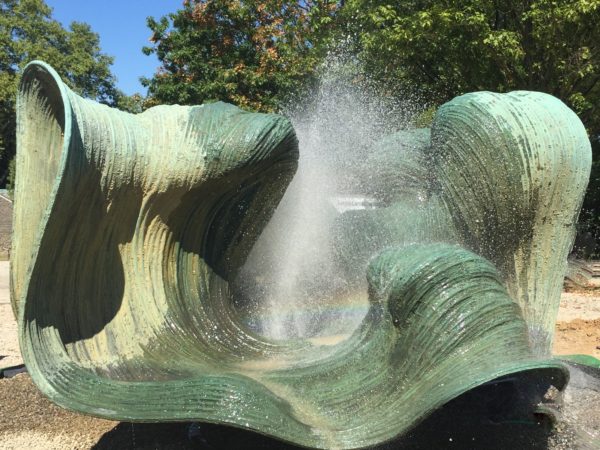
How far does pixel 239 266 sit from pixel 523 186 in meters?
1.85

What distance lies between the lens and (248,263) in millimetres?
4582

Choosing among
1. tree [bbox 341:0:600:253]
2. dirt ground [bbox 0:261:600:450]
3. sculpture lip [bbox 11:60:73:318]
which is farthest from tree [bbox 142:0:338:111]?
sculpture lip [bbox 11:60:73:318]

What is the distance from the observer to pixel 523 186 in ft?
12.1

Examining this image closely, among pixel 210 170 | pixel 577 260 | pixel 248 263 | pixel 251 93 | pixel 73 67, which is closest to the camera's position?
pixel 210 170

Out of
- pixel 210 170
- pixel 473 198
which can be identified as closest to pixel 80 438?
pixel 210 170

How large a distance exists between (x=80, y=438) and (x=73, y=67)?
27.7 m

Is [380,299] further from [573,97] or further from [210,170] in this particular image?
[573,97]

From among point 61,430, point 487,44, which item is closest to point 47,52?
point 487,44

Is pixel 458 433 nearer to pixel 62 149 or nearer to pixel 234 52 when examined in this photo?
pixel 62 149

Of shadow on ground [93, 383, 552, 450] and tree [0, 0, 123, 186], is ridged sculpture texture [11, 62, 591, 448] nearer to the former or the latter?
shadow on ground [93, 383, 552, 450]

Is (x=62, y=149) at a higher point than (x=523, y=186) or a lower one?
higher

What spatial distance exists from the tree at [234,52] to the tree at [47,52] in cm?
1262

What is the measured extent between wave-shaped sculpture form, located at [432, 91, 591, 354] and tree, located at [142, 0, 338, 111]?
1159cm

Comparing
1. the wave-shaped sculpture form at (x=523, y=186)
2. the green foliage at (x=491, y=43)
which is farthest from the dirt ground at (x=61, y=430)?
the green foliage at (x=491, y=43)
